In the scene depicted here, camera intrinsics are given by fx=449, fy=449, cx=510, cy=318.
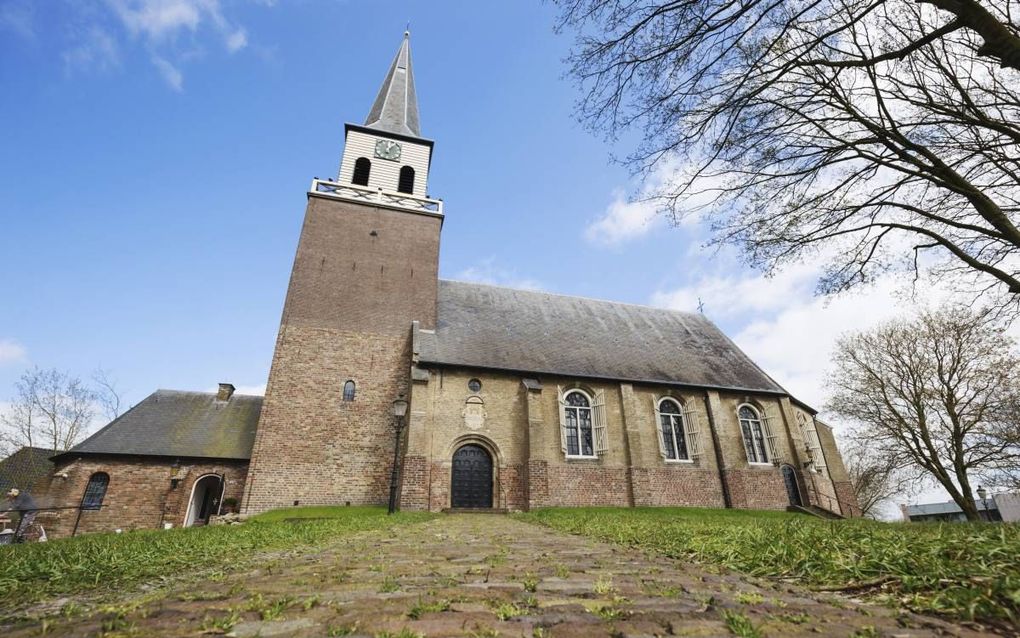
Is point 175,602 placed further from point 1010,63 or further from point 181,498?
point 181,498

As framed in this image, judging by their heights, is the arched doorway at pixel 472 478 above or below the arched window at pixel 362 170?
below

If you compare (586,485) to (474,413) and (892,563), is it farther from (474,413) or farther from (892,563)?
(892,563)

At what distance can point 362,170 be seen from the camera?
21375 millimetres

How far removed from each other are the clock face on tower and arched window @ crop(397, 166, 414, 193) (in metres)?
0.74

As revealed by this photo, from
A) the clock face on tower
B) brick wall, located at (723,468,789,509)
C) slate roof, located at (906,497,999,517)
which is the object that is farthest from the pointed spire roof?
slate roof, located at (906,497,999,517)

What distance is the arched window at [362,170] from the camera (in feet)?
69.4

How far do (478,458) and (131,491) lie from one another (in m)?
11.8

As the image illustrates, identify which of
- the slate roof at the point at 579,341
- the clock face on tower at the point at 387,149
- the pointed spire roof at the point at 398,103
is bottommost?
the slate roof at the point at 579,341

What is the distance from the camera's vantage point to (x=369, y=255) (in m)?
18.7

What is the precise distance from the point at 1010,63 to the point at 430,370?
14632 millimetres

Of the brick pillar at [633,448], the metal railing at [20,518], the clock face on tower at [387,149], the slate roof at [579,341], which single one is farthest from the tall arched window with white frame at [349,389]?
the clock face on tower at [387,149]

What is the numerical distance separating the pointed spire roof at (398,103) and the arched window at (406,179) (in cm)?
217

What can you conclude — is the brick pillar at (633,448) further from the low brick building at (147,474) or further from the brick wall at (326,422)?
the low brick building at (147,474)

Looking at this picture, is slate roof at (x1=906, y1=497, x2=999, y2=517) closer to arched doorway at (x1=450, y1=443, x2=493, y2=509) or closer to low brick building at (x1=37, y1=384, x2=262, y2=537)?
arched doorway at (x1=450, y1=443, x2=493, y2=509)
